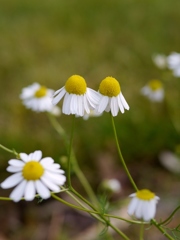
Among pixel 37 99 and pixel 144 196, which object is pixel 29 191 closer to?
pixel 144 196

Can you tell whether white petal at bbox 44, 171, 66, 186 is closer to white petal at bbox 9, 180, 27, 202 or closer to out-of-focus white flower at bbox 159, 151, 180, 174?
white petal at bbox 9, 180, 27, 202

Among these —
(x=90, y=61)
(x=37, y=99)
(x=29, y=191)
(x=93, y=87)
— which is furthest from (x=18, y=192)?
(x=90, y=61)

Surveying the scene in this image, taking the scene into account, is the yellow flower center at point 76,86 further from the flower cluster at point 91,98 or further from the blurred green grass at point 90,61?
the blurred green grass at point 90,61

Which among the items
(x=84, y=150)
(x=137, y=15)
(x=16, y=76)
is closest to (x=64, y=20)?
(x=137, y=15)

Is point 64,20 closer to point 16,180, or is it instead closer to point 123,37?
point 123,37

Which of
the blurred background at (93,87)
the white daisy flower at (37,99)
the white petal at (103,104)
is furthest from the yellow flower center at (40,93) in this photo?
the white petal at (103,104)

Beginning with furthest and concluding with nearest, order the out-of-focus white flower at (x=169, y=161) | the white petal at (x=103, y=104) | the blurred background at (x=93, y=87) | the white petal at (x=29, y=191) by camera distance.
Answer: the out-of-focus white flower at (x=169, y=161) < the blurred background at (x=93, y=87) < the white petal at (x=103, y=104) < the white petal at (x=29, y=191)
